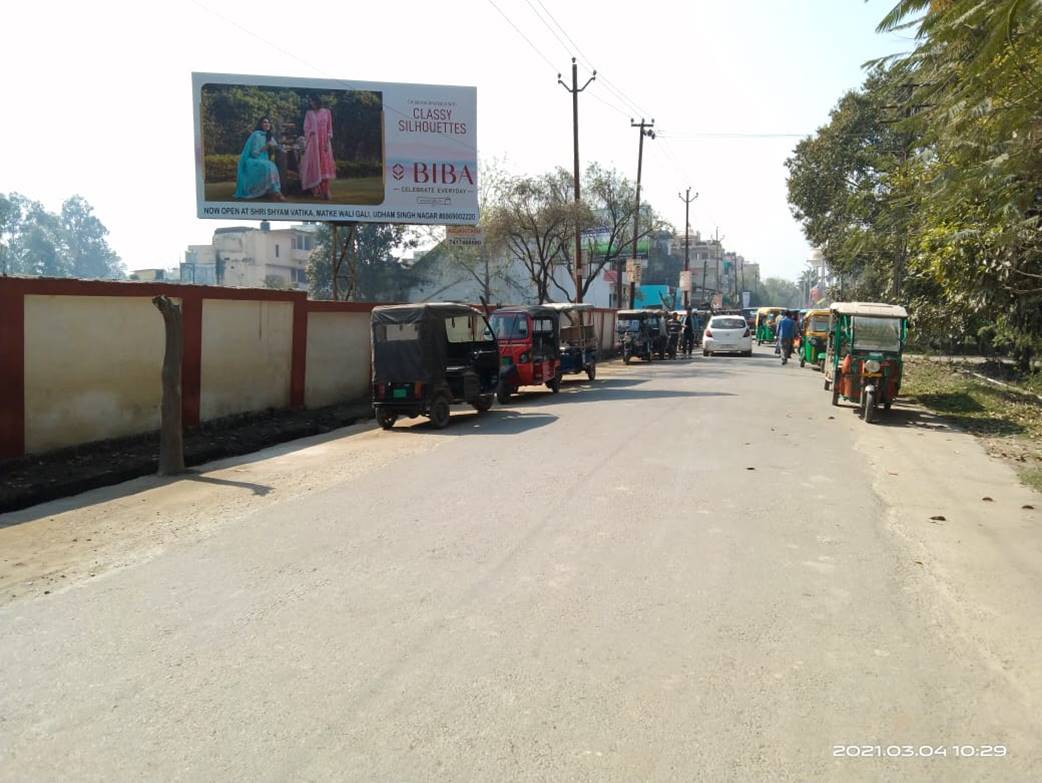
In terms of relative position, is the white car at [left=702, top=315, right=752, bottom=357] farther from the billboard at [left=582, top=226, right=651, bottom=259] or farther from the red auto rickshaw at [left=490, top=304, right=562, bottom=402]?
the red auto rickshaw at [left=490, top=304, right=562, bottom=402]

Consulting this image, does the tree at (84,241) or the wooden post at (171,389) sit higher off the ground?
the tree at (84,241)

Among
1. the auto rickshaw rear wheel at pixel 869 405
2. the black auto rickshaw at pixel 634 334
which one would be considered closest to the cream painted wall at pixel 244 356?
the auto rickshaw rear wheel at pixel 869 405

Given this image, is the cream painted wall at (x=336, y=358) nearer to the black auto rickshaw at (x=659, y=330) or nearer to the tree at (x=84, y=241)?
the black auto rickshaw at (x=659, y=330)

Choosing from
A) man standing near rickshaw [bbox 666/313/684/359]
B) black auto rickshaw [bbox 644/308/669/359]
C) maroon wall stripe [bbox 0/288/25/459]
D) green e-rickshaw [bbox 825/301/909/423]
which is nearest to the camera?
maroon wall stripe [bbox 0/288/25/459]

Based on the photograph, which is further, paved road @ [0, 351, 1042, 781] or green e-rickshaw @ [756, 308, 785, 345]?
green e-rickshaw @ [756, 308, 785, 345]

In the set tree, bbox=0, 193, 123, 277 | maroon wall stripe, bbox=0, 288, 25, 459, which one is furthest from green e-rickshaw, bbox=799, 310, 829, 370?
tree, bbox=0, 193, 123, 277

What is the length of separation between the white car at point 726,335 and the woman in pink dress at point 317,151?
59.1 feet

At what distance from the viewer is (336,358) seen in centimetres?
1844

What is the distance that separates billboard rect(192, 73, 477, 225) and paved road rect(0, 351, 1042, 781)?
17801mm

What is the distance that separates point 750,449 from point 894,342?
5.68 meters

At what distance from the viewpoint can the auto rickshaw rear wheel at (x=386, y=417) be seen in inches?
583

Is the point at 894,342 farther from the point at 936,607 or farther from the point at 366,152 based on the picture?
the point at 366,152

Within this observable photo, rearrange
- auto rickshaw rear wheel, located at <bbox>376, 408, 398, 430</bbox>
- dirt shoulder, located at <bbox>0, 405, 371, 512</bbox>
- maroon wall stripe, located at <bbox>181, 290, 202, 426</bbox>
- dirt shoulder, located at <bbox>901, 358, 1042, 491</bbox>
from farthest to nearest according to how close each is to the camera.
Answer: auto rickshaw rear wheel, located at <bbox>376, 408, 398, 430</bbox>
maroon wall stripe, located at <bbox>181, 290, 202, 426</bbox>
dirt shoulder, located at <bbox>901, 358, 1042, 491</bbox>
dirt shoulder, located at <bbox>0, 405, 371, 512</bbox>

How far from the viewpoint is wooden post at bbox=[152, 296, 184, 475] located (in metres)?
10.6
